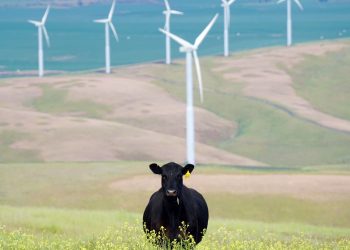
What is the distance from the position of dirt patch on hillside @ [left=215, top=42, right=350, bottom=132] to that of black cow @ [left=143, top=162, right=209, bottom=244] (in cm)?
11146

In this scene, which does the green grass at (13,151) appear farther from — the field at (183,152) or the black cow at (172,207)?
the black cow at (172,207)

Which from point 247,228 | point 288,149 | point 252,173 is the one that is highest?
point 247,228

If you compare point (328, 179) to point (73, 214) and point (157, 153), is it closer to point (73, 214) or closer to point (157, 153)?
point (73, 214)

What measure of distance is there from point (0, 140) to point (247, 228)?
60449mm

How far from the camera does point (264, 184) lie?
5903cm

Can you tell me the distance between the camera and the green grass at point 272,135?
402 feet

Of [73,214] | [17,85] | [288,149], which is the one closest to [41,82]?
[17,85]

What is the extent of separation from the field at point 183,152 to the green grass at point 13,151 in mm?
195

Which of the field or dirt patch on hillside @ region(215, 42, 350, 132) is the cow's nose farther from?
dirt patch on hillside @ region(215, 42, 350, 132)

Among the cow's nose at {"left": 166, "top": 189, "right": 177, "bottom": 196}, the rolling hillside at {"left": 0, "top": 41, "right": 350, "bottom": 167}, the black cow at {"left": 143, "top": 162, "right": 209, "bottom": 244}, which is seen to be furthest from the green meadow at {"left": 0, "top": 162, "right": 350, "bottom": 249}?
the rolling hillside at {"left": 0, "top": 41, "right": 350, "bottom": 167}

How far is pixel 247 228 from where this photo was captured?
40.0 metres

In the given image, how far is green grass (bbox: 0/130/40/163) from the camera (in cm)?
9100

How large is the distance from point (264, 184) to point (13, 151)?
38848mm

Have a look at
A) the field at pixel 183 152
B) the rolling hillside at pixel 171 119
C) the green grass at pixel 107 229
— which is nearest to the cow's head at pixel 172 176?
the field at pixel 183 152
